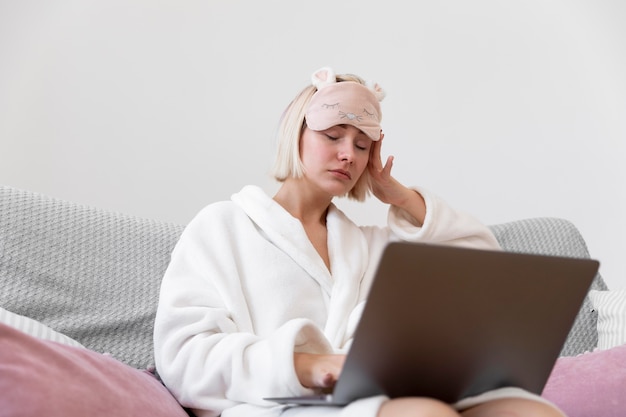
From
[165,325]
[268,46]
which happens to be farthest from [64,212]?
[268,46]

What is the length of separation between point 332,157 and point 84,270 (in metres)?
0.63

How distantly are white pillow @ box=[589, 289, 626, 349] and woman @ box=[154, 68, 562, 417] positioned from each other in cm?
36

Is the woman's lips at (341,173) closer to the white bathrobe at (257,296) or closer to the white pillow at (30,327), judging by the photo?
the white bathrobe at (257,296)

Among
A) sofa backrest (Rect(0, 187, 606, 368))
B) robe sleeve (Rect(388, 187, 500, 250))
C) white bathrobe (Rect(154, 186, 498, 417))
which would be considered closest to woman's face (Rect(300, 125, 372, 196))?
white bathrobe (Rect(154, 186, 498, 417))

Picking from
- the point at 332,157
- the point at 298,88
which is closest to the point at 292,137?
the point at 332,157

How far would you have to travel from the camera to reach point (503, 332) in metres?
1.31

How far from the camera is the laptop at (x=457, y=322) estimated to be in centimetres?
115

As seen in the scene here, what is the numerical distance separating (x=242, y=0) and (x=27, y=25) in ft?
2.20

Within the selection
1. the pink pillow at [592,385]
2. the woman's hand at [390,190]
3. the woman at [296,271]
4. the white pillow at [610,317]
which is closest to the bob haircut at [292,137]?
the woman at [296,271]

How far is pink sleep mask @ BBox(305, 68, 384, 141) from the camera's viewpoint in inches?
76.5

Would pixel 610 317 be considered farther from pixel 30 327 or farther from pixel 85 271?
pixel 30 327

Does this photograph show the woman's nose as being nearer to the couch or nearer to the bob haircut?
the bob haircut

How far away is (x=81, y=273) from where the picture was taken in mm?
1961

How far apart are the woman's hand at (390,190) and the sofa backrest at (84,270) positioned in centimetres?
53
